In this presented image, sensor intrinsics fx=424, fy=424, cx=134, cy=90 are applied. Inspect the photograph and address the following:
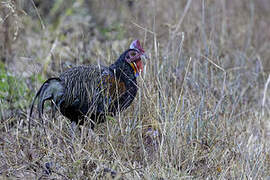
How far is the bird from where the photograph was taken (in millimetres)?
3811

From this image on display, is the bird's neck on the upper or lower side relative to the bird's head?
lower

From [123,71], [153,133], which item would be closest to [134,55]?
[123,71]

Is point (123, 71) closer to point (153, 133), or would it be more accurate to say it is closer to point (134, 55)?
point (134, 55)

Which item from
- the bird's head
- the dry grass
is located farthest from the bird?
the dry grass

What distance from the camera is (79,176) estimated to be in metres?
3.17

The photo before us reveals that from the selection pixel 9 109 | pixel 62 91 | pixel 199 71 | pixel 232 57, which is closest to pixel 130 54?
pixel 62 91

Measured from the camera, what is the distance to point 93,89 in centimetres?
381

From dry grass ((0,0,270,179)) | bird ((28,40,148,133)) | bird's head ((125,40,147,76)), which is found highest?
bird's head ((125,40,147,76))

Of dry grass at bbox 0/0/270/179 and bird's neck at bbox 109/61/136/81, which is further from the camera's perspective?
bird's neck at bbox 109/61/136/81

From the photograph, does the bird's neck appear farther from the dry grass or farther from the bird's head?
the dry grass

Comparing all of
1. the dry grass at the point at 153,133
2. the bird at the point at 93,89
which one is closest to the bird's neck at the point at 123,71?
the bird at the point at 93,89

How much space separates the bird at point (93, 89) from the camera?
12.5ft

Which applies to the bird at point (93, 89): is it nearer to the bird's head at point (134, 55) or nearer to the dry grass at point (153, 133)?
the bird's head at point (134, 55)

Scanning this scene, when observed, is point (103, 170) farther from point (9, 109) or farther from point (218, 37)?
point (218, 37)
